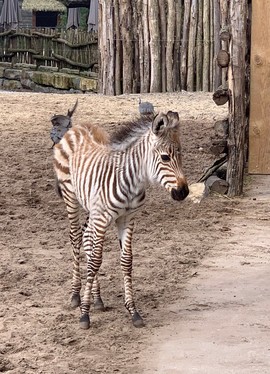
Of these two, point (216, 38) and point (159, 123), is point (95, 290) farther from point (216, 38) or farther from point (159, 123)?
point (216, 38)

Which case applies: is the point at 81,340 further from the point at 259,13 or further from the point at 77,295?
the point at 259,13

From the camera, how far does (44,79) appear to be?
75.6 feet

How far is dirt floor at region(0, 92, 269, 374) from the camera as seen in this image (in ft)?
18.6

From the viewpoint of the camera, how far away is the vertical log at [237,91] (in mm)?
9797

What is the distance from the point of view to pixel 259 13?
1041 centimetres

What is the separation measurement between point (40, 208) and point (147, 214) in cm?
110

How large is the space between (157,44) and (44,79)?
6.38 meters

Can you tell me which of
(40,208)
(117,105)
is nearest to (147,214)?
(40,208)

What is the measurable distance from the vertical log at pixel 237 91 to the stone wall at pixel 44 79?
11.3 m

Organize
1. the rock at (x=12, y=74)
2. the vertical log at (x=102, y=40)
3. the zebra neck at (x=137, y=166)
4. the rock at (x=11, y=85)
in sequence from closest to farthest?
the zebra neck at (x=137, y=166), the vertical log at (x=102, y=40), the rock at (x=11, y=85), the rock at (x=12, y=74)

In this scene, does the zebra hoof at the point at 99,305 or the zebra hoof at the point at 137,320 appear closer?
the zebra hoof at the point at 137,320

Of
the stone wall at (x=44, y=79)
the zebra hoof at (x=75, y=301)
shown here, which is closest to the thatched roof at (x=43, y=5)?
the stone wall at (x=44, y=79)

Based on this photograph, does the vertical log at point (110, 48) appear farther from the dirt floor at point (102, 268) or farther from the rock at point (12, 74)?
the rock at point (12, 74)

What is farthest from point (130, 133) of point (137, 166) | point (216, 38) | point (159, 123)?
point (216, 38)
